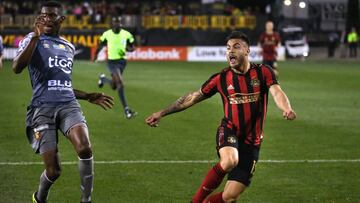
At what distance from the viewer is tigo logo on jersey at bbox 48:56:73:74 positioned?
928 cm

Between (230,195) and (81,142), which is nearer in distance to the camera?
(230,195)

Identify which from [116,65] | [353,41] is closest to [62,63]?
[116,65]

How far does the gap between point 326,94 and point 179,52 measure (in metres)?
25.8

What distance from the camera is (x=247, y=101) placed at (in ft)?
28.8

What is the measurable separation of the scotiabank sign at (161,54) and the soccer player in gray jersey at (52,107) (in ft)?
139

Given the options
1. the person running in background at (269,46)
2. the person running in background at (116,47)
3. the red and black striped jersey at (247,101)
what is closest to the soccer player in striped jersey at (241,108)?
the red and black striped jersey at (247,101)

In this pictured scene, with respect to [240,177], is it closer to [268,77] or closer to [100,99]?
[268,77]

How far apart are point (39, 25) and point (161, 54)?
4352 cm

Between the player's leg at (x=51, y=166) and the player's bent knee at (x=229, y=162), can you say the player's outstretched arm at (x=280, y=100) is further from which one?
the player's leg at (x=51, y=166)

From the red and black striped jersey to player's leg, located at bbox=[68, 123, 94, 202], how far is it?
1462 mm

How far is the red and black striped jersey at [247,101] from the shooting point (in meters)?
8.76

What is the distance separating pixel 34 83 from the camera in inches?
369

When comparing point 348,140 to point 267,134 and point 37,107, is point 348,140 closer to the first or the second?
point 267,134

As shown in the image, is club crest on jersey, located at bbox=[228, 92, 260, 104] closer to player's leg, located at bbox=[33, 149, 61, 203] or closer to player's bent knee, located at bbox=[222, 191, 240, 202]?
player's bent knee, located at bbox=[222, 191, 240, 202]
